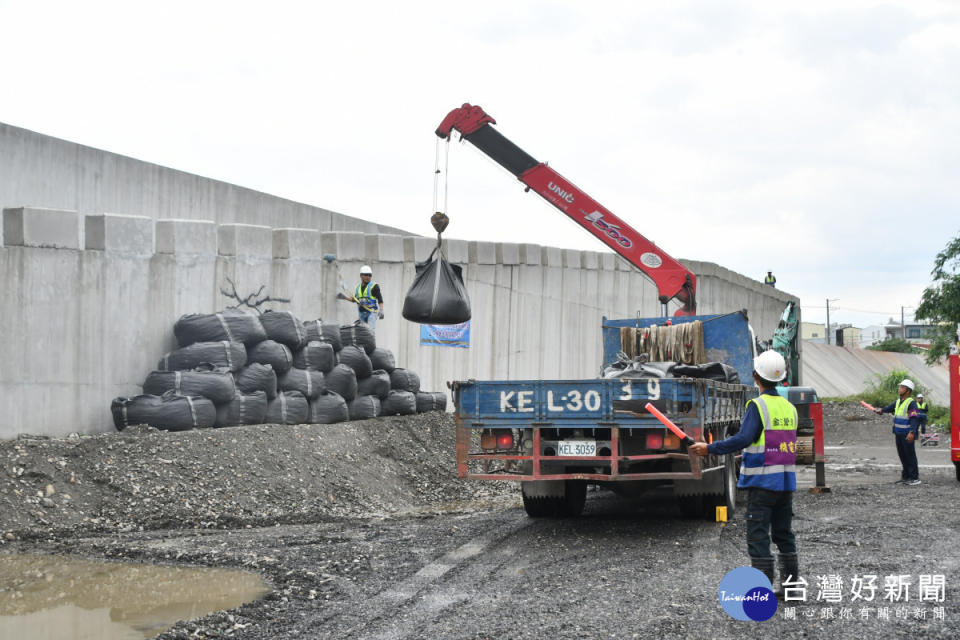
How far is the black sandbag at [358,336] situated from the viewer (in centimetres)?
1491

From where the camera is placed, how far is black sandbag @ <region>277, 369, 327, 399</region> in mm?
13555

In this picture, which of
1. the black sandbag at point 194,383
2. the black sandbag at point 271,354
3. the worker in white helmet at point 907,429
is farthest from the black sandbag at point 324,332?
the worker in white helmet at point 907,429

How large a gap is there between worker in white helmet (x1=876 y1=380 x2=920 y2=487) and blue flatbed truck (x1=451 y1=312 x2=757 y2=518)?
17.5 feet

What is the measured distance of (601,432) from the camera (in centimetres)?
907

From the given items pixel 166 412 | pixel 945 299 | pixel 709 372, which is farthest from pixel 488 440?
pixel 945 299

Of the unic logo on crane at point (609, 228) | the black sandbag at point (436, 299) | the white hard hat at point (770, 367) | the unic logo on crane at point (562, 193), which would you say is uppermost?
the unic logo on crane at point (562, 193)

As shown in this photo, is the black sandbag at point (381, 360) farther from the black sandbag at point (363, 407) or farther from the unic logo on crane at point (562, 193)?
the unic logo on crane at point (562, 193)

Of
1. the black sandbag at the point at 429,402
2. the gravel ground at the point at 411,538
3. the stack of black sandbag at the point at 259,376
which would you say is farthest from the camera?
the black sandbag at the point at 429,402

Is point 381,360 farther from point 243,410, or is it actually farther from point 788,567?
point 788,567

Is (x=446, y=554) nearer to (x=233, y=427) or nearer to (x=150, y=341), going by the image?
(x=233, y=427)

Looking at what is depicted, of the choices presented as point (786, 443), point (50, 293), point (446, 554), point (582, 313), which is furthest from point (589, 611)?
point (582, 313)

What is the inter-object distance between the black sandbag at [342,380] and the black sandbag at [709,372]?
18.0 feet

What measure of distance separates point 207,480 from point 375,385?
175 inches

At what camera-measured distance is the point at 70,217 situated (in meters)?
12.5
